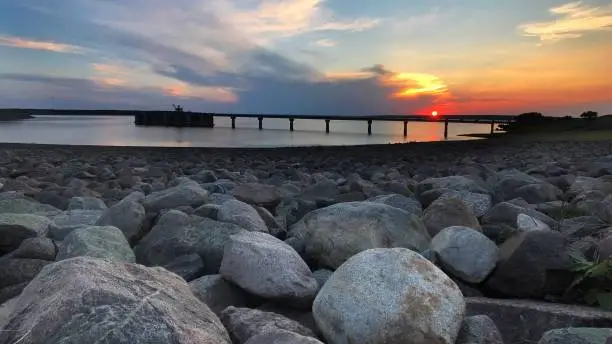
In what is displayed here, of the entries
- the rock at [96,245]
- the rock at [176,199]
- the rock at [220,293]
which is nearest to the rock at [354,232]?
the rock at [220,293]

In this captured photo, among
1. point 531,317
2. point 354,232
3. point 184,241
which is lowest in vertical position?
point 531,317

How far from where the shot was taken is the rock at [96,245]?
9.39ft

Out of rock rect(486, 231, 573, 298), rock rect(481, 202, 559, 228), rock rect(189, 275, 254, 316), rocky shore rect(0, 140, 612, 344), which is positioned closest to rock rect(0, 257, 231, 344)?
rocky shore rect(0, 140, 612, 344)

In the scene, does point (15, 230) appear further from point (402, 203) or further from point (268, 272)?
point (402, 203)

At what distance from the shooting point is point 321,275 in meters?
2.88

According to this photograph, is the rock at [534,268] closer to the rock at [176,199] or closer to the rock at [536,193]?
the rock at [536,193]

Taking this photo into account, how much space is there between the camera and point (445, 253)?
2.81 m

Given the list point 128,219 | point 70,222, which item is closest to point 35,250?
point 128,219

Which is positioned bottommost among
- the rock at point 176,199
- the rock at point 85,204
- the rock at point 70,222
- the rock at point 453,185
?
the rock at point 85,204

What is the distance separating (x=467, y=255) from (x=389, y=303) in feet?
3.19

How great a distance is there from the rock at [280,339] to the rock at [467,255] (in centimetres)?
127

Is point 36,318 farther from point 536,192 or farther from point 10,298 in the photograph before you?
point 536,192

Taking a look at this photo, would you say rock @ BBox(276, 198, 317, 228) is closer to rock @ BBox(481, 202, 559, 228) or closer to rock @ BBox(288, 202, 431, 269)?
rock @ BBox(288, 202, 431, 269)

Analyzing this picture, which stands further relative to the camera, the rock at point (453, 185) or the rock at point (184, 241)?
the rock at point (453, 185)
